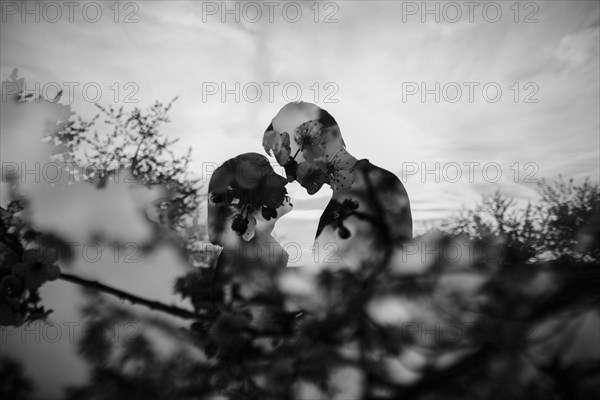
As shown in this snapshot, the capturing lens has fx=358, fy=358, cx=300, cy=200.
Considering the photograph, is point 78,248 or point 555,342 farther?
point 78,248

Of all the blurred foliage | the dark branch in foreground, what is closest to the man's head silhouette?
the blurred foliage

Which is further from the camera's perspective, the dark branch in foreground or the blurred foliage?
the dark branch in foreground

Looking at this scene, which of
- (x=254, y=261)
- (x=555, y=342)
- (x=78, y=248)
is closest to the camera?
(x=555, y=342)

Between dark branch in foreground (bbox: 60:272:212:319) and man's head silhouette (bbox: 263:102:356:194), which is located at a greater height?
man's head silhouette (bbox: 263:102:356:194)

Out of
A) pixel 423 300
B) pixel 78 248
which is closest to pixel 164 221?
pixel 78 248

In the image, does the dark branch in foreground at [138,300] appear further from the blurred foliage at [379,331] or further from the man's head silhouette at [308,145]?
the man's head silhouette at [308,145]

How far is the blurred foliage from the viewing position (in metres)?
0.23

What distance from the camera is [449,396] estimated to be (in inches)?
9.6

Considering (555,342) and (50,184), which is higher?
(50,184)

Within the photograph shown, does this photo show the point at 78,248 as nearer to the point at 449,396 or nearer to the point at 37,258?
the point at 37,258

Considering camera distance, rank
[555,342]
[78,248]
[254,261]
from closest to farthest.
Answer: [555,342] < [254,261] < [78,248]

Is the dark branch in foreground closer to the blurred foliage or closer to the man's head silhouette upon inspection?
the blurred foliage

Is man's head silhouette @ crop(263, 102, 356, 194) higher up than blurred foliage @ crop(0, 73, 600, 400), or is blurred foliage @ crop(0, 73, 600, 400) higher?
man's head silhouette @ crop(263, 102, 356, 194)

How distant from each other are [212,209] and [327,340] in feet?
0.71
